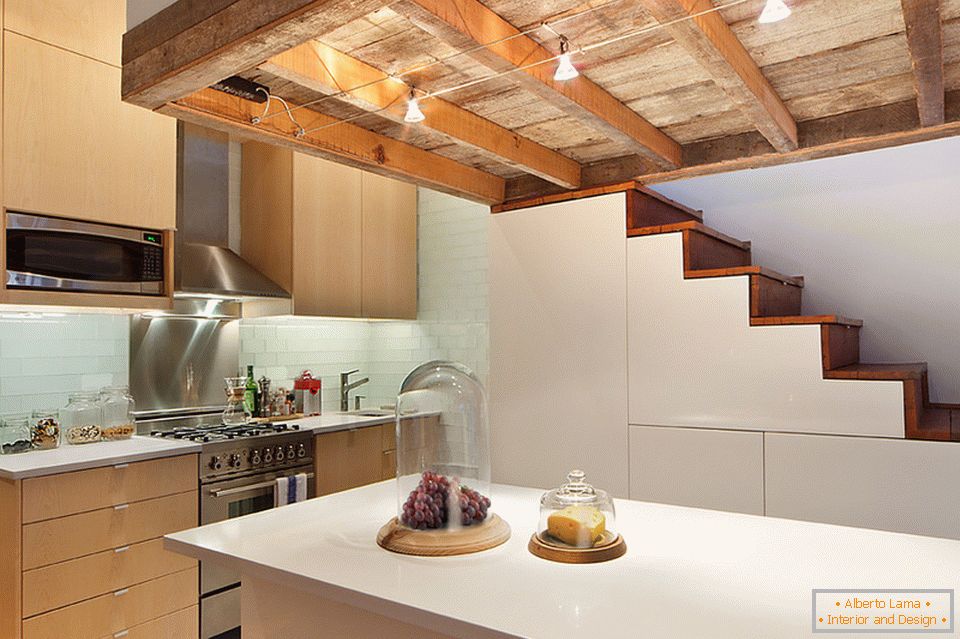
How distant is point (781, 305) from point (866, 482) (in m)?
0.89

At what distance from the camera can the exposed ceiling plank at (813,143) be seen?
2.65 meters

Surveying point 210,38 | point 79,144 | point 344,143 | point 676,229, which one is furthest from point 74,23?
point 676,229

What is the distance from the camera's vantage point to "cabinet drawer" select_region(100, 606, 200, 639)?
9.70ft

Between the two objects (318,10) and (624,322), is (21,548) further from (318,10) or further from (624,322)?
(624,322)

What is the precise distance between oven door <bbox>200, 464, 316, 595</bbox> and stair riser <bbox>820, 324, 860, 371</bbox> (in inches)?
104

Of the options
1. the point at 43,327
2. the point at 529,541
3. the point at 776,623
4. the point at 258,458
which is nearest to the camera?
the point at 776,623

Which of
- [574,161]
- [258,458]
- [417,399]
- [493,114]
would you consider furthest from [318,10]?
[258,458]

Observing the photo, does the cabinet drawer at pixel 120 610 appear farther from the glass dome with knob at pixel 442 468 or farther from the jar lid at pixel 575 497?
the jar lid at pixel 575 497

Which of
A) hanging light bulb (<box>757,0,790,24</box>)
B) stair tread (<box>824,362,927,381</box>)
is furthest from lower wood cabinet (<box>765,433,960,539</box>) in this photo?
hanging light bulb (<box>757,0,790,24</box>)

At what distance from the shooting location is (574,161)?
3.45 metres

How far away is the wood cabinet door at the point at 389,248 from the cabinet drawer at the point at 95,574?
6.57 feet

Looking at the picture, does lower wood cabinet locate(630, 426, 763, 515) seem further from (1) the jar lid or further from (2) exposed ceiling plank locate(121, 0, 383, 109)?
(2) exposed ceiling plank locate(121, 0, 383, 109)

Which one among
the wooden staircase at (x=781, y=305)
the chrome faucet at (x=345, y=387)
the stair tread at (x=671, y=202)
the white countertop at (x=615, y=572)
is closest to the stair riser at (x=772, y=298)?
the wooden staircase at (x=781, y=305)

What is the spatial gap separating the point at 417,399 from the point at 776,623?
116cm
